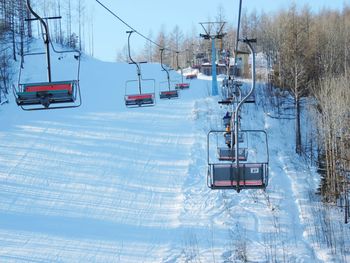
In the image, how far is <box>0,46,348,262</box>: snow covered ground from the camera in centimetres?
1655

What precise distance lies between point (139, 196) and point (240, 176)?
12126mm

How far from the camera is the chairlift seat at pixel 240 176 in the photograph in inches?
364

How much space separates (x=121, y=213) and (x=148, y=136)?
9549mm

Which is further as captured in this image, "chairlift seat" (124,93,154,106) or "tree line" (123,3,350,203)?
"tree line" (123,3,350,203)

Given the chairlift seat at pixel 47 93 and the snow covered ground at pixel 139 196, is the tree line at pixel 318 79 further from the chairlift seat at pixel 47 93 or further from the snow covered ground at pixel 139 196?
the chairlift seat at pixel 47 93

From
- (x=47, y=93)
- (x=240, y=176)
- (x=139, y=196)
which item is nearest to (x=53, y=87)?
(x=47, y=93)

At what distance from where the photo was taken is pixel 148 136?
28.4 m

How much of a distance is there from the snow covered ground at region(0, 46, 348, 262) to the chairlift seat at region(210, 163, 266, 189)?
6.98 metres

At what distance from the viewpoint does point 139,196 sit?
20.9m

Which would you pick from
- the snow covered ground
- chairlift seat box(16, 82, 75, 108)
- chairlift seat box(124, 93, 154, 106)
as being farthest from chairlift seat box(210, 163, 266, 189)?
the snow covered ground

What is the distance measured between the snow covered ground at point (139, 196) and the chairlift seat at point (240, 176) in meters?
6.98

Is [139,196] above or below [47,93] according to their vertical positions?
below

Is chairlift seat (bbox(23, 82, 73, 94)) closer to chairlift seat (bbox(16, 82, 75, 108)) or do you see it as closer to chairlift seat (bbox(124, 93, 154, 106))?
chairlift seat (bbox(16, 82, 75, 108))

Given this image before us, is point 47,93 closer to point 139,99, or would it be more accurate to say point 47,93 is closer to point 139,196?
point 139,99
